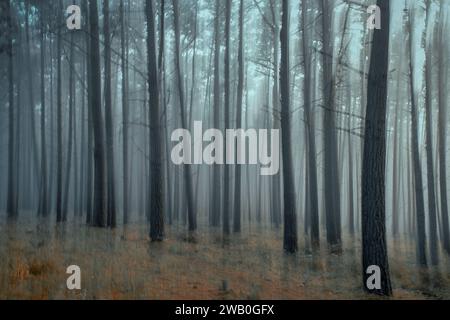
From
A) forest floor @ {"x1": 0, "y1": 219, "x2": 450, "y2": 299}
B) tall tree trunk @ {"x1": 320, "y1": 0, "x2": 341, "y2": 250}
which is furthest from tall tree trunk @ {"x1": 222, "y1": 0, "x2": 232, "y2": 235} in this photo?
tall tree trunk @ {"x1": 320, "y1": 0, "x2": 341, "y2": 250}

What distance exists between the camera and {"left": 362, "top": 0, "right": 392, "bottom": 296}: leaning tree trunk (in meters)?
7.18

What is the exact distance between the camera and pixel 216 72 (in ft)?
44.6

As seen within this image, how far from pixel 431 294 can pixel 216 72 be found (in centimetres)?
865

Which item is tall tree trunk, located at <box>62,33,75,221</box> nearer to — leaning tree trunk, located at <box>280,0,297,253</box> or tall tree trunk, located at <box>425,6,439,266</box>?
leaning tree trunk, located at <box>280,0,297,253</box>

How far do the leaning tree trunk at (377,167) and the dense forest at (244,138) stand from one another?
0.02 metres

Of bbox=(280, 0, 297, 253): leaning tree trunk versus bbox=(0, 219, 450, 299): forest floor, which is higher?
bbox=(280, 0, 297, 253): leaning tree trunk

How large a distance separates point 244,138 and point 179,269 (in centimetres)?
336

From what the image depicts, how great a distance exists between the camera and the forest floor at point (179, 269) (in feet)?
22.4

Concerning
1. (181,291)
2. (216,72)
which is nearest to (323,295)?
(181,291)

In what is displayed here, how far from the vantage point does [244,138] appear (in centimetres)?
964

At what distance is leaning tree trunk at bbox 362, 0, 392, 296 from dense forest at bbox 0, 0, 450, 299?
22mm

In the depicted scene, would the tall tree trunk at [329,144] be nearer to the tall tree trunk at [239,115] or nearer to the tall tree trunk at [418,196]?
the tall tree trunk at [418,196]
